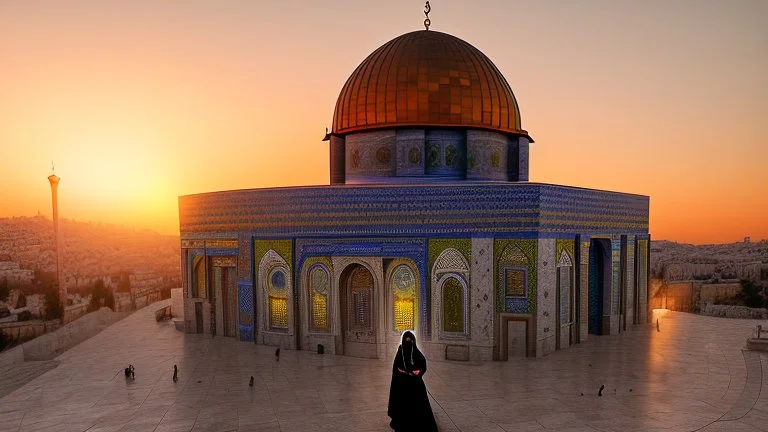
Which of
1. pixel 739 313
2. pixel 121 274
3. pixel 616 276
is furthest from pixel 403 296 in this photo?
pixel 121 274

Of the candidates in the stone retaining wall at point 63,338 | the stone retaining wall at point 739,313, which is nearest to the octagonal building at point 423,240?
the stone retaining wall at point 63,338

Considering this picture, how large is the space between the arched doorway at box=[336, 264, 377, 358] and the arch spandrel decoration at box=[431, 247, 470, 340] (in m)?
1.71

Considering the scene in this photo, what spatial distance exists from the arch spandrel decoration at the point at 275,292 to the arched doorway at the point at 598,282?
9.56 metres

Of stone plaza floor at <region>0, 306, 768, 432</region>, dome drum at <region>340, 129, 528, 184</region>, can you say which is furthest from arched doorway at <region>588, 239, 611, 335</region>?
dome drum at <region>340, 129, 528, 184</region>

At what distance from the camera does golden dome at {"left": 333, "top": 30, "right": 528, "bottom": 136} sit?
56.6 ft

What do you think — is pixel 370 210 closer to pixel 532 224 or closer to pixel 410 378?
pixel 532 224

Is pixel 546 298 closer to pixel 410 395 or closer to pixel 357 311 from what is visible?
pixel 357 311

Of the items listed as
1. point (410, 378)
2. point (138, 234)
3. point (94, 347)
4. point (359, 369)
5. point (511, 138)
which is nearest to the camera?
point (410, 378)

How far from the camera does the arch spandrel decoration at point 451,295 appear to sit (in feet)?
44.6

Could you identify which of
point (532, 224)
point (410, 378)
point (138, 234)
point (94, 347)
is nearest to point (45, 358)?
point (94, 347)

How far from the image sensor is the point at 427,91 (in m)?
17.3

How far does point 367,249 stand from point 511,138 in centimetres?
775

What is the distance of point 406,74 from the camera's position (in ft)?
57.8

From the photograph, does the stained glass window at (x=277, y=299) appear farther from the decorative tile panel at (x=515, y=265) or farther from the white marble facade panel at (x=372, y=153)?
the decorative tile panel at (x=515, y=265)
